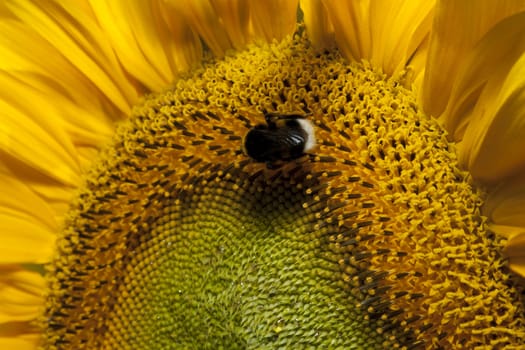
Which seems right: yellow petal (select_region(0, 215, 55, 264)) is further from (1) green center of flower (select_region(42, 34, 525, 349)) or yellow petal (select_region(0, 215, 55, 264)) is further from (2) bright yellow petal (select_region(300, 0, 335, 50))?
(2) bright yellow petal (select_region(300, 0, 335, 50))

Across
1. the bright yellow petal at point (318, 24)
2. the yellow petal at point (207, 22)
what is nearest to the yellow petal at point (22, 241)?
the yellow petal at point (207, 22)

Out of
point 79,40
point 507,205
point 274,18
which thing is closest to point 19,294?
point 79,40

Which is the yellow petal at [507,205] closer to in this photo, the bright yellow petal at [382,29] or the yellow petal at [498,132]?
the yellow petal at [498,132]

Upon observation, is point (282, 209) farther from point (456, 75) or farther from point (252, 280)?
point (456, 75)

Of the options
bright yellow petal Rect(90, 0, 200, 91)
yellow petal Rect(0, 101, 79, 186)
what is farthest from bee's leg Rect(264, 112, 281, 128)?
yellow petal Rect(0, 101, 79, 186)

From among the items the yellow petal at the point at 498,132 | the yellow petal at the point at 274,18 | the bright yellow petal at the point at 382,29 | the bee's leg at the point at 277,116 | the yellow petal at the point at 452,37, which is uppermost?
the yellow petal at the point at 274,18

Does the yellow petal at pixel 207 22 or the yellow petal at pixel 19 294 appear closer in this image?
the yellow petal at pixel 207 22
